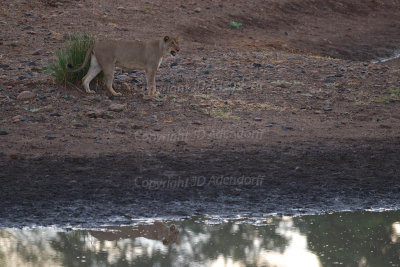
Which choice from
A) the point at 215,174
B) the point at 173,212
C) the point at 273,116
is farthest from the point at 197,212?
the point at 273,116

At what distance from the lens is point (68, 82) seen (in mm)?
11000

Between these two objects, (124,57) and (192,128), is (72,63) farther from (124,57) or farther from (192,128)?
(192,128)

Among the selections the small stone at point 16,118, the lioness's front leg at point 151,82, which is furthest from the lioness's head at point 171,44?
the small stone at point 16,118

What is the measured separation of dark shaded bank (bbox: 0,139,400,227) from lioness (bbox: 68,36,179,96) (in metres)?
2.26

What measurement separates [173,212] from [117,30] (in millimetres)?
9141

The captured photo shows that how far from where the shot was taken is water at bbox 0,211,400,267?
6434mm

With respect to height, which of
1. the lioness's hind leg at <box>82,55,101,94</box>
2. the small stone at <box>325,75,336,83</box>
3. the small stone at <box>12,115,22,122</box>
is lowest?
the small stone at <box>12,115,22,122</box>

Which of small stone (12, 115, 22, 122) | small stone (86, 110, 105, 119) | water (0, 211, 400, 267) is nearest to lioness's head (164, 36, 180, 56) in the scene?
small stone (86, 110, 105, 119)

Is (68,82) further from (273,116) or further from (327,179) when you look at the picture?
(327,179)

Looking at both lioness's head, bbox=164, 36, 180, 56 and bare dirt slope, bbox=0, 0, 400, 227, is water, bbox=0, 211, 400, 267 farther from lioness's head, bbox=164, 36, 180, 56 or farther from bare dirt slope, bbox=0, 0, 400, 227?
lioness's head, bbox=164, 36, 180, 56

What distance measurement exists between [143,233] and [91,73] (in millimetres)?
4387

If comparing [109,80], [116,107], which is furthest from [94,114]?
[109,80]

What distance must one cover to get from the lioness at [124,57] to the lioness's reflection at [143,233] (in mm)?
4137

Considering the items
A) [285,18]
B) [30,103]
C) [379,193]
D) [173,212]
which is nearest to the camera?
[173,212]
